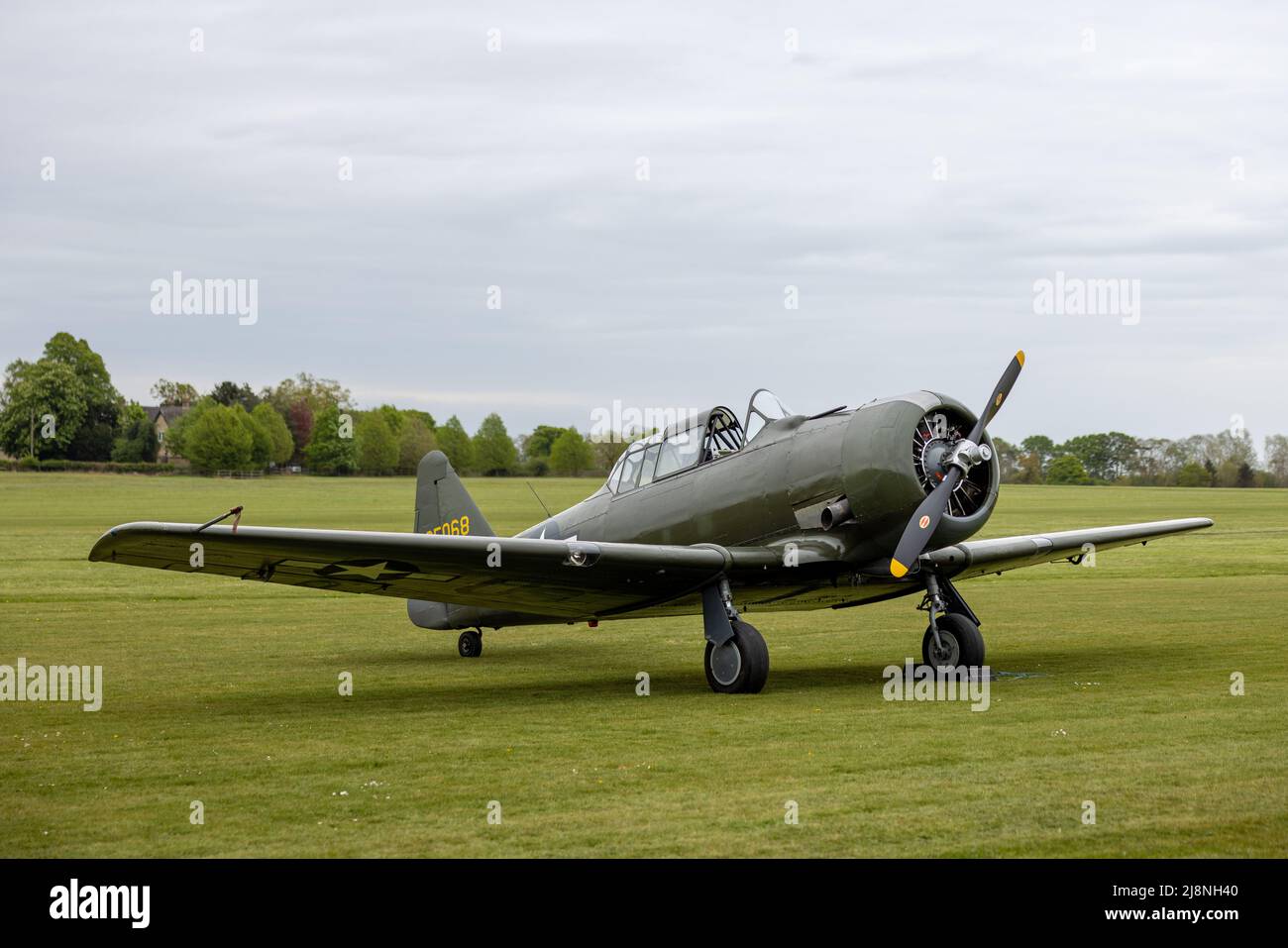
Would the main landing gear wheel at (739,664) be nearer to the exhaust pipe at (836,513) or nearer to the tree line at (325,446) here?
the exhaust pipe at (836,513)

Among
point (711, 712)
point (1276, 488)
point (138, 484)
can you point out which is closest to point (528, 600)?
point (711, 712)

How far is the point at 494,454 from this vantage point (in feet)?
405

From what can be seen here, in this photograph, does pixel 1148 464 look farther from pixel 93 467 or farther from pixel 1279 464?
pixel 93 467

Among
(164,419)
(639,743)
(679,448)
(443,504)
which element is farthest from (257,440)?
(639,743)

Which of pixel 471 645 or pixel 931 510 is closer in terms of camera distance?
pixel 931 510

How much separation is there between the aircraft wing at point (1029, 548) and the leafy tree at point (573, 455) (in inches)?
3054

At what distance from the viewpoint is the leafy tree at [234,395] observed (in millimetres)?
135000

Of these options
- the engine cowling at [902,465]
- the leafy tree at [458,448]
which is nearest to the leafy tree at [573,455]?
the leafy tree at [458,448]

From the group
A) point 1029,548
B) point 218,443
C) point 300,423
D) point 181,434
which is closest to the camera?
point 1029,548

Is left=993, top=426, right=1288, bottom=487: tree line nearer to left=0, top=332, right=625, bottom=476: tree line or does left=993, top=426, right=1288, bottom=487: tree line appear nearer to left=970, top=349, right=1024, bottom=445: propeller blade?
left=0, top=332, right=625, bottom=476: tree line

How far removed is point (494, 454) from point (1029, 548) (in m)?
111

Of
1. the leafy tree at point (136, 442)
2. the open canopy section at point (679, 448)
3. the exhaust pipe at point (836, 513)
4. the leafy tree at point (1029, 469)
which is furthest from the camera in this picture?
the leafy tree at point (1029, 469)
